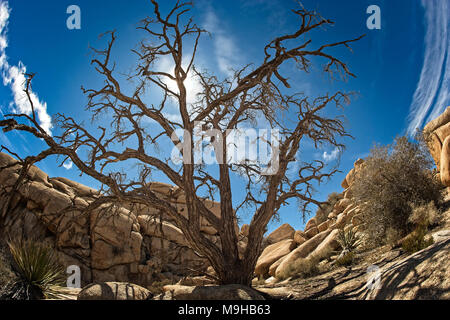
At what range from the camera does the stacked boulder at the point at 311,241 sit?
14805 millimetres

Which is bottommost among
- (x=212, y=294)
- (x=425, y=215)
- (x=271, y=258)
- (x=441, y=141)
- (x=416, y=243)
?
(x=212, y=294)

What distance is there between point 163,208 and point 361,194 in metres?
9.13

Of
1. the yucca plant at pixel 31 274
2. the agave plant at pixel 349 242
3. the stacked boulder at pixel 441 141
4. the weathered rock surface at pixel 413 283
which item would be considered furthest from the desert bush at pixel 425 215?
the yucca plant at pixel 31 274

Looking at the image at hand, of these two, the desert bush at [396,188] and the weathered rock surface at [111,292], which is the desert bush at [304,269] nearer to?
the desert bush at [396,188]

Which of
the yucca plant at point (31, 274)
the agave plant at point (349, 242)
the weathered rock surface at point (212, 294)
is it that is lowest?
the weathered rock surface at point (212, 294)

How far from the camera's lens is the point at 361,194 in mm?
12602

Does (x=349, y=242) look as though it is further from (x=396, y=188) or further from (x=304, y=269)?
(x=396, y=188)

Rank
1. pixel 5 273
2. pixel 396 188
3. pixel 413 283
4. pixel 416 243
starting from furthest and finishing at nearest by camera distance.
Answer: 1. pixel 396 188
2. pixel 5 273
3. pixel 416 243
4. pixel 413 283

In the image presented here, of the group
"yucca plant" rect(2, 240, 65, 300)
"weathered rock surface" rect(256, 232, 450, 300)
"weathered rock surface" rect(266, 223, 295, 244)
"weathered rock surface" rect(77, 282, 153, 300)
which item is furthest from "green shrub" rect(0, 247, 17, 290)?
"weathered rock surface" rect(266, 223, 295, 244)

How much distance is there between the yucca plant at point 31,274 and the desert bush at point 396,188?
37.4 ft

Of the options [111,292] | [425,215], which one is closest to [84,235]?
[111,292]

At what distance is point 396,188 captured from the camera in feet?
36.4

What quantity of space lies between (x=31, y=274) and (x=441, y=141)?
18.3 m
